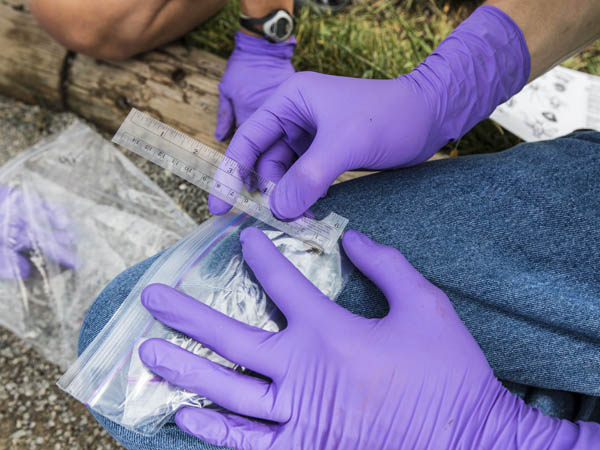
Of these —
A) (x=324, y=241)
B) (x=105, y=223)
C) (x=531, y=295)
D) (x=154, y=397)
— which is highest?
(x=531, y=295)

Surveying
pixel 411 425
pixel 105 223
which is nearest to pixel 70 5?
pixel 105 223

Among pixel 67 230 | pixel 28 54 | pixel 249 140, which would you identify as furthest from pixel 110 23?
pixel 249 140

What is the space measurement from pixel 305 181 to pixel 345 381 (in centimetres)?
38

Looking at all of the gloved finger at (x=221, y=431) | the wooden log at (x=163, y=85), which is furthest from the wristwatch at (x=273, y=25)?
the gloved finger at (x=221, y=431)

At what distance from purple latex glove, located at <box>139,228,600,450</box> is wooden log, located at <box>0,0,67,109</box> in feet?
4.13

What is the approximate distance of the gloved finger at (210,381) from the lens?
805mm

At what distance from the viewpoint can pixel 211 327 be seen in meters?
0.83

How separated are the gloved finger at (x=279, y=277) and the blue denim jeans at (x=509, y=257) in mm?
126

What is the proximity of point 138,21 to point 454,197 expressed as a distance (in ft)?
3.81

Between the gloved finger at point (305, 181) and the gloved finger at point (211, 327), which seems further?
the gloved finger at point (305, 181)

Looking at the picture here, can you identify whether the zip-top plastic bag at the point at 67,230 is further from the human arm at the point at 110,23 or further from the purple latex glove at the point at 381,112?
the purple latex glove at the point at 381,112

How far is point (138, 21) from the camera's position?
1.50m

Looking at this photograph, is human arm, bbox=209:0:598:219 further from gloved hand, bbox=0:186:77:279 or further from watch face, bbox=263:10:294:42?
gloved hand, bbox=0:186:77:279

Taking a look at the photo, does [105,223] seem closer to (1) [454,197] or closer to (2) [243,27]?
(2) [243,27]
